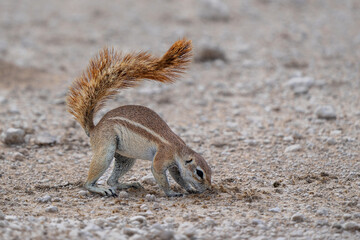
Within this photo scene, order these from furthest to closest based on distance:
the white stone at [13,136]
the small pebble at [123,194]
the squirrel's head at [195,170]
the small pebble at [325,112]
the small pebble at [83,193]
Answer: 1. the small pebble at [325,112]
2. the white stone at [13,136]
3. the small pebble at [83,193]
4. the small pebble at [123,194]
5. the squirrel's head at [195,170]

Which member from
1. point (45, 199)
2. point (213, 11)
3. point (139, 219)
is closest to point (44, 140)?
point (45, 199)

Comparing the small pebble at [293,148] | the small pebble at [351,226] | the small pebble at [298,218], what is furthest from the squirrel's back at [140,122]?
the small pebble at [293,148]

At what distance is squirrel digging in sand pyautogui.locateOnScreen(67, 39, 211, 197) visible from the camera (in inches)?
206

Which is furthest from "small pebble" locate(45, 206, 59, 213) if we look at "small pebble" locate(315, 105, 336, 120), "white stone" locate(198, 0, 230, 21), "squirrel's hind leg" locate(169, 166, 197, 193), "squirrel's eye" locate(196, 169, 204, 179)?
"white stone" locate(198, 0, 230, 21)

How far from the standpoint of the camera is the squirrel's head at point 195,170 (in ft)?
16.9

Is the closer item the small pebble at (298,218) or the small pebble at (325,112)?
the small pebble at (298,218)

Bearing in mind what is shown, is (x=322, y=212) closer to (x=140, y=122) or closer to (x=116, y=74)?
(x=140, y=122)

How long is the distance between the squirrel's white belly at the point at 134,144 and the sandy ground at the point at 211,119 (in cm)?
45

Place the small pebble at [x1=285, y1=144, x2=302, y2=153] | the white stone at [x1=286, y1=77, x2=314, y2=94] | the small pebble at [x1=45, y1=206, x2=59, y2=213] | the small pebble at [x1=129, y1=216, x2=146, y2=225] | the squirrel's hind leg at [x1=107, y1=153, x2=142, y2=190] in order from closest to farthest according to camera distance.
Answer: the small pebble at [x1=129, y1=216, x2=146, y2=225], the small pebble at [x1=45, y1=206, x2=59, y2=213], the squirrel's hind leg at [x1=107, y1=153, x2=142, y2=190], the small pebble at [x1=285, y1=144, x2=302, y2=153], the white stone at [x1=286, y1=77, x2=314, y2=94]

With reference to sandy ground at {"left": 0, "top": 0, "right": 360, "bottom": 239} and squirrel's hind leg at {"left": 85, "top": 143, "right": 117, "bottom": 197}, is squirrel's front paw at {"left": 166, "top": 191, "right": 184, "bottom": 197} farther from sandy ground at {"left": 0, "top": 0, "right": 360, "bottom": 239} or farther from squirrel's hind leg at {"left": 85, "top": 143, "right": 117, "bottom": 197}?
squirrel's hind leg at {"left": 85, "top": 143, "right": 117, "bottom": 197}

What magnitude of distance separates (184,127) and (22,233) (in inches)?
161

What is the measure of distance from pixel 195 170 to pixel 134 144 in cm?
68

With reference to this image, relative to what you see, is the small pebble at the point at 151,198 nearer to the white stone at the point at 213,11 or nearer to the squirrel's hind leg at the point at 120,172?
the squirrel's hind leg at the point at 120,172

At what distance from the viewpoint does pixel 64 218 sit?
15.6ft
